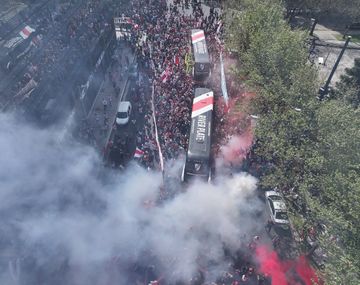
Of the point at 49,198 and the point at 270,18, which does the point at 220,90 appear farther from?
the point at 49,198

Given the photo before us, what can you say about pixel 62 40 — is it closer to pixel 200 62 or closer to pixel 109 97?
pixel 109 97

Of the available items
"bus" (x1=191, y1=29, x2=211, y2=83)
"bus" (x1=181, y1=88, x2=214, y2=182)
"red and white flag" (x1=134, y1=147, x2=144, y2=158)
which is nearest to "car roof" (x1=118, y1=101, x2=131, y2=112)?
"red and white flag" (x1=134, y1=147, x2=144, y2=158)

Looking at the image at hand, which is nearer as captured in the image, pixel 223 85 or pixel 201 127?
pixel 201 127

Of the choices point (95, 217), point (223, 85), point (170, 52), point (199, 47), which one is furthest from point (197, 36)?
point (95, 217)

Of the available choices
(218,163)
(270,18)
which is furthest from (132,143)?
(270,18)

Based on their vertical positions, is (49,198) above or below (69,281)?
above

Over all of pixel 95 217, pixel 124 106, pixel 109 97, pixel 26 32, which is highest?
pixel 26 32

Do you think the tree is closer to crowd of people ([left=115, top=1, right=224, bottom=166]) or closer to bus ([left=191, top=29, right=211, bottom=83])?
bus ([left=191, top=29, right=211, bottom=83])
